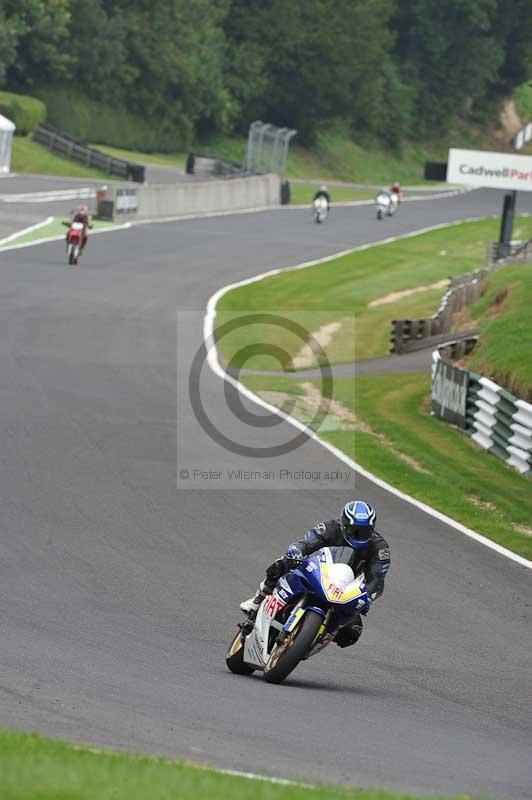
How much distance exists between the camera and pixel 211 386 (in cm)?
2645

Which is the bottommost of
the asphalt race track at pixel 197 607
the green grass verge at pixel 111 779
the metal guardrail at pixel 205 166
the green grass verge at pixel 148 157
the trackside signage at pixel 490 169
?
the green grass verge at pixel 148 157

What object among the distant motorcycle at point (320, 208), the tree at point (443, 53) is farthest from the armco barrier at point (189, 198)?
the tree at point (443, 53)

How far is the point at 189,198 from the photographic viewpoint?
2304 inches

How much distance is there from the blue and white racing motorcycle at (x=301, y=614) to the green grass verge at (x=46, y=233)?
32997mm

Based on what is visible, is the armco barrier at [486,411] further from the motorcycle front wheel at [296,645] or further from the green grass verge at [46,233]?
the green grass verge at [46,233]

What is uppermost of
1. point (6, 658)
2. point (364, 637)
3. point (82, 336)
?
point (6, 658)

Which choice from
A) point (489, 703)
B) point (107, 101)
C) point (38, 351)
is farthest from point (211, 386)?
point (107, 101)

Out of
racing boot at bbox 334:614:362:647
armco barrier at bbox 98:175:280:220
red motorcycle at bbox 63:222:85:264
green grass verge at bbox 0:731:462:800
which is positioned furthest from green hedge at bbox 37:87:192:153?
green grass verge at bbox 0:731:462:800

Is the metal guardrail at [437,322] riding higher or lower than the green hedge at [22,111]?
higher

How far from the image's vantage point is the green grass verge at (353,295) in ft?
112

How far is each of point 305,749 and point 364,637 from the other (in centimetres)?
441

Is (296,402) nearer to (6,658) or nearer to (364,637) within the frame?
(364,637)

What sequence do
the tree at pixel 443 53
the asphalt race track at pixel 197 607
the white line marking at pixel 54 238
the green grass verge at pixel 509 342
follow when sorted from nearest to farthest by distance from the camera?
the asphalt race track at pixel 197 607
the green grass verge at pixel 509 342
the white line marking at pixel 54 238
the tree at pixel 443 53

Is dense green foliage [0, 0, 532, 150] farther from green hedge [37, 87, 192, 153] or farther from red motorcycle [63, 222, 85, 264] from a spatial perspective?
red motorcycle [63, 222, 85, 264]
